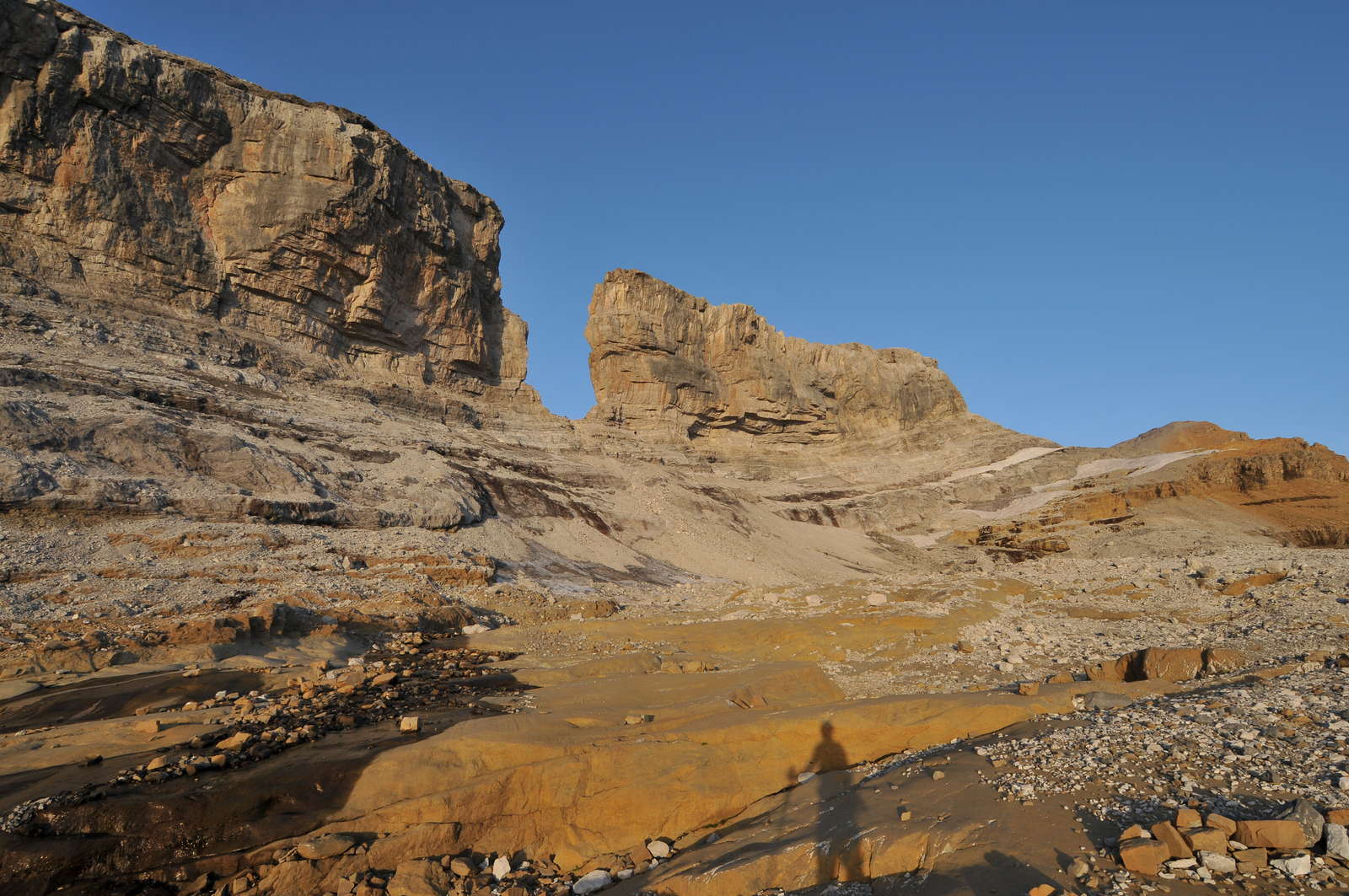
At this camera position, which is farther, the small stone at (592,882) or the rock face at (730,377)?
the rock face at (730,377)

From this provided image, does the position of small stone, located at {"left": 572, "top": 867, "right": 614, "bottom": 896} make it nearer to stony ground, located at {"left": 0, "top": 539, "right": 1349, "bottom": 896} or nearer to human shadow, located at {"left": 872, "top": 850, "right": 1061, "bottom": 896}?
stony ground, located at {"left": 0, "top": 539, "right": 1349, "bottom": 896}

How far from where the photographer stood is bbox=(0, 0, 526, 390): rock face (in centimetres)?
3647

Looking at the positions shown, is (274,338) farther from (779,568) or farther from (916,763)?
(916,763)

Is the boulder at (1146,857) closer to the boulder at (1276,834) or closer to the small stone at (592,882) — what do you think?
the boulder at (1276,834)

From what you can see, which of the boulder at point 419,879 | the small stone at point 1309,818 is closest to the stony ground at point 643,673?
the boulder at point 419,879

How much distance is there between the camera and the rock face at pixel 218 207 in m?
36.5

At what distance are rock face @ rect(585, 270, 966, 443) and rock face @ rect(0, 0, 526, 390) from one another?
1435 centimetres

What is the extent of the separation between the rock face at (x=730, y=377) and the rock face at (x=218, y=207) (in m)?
14.3

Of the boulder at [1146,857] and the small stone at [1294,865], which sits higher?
the small stone at [1294,865]

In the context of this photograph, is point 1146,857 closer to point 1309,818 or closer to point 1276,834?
point 1276,834

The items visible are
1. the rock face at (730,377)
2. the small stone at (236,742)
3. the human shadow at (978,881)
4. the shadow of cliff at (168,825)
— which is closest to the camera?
the human shadow at (978,881)

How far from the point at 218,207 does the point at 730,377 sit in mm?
42090

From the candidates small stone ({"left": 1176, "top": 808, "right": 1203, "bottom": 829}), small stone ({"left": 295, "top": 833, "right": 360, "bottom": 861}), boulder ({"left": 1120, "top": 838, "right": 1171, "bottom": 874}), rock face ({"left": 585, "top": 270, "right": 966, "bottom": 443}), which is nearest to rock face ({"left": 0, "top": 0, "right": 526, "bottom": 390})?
rock face ({"left": 585, "top": 270, "right": 966, "bottom": 443})

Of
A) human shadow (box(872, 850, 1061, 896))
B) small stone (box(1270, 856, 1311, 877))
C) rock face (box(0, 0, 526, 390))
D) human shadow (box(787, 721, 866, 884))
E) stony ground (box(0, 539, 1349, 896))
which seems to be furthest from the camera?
rock face (box(0, 0, 526, 390))
